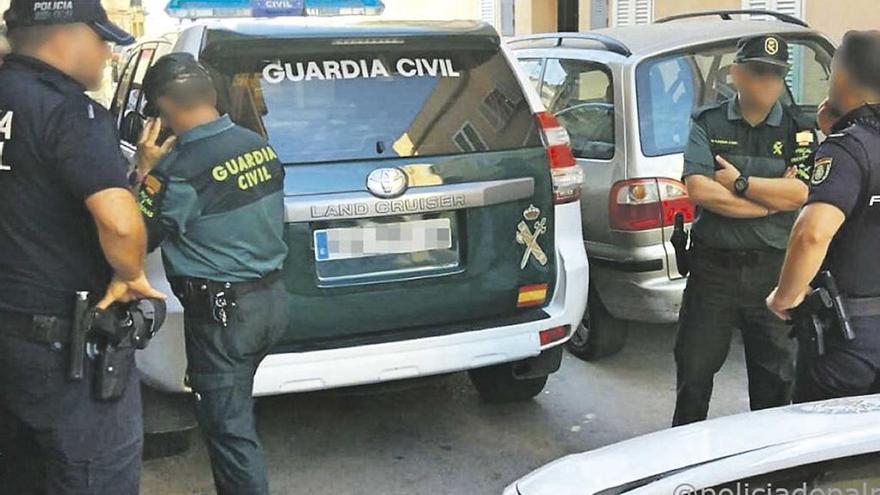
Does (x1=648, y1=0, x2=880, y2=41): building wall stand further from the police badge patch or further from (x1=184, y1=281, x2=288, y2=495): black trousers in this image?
the police badge patch

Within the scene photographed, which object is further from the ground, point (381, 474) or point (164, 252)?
point (164, 252)

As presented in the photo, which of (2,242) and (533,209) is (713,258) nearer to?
(533,209)

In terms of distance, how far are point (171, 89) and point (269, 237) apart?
0.54 metres

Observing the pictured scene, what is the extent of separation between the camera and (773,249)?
361cm

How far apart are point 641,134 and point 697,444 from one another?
2.83m

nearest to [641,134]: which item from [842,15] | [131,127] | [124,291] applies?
[131,127]

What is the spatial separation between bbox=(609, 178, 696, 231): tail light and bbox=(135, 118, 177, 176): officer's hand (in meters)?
2.40

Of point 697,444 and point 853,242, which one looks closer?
point 697,444

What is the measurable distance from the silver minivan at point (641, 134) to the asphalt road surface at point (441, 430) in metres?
0.40

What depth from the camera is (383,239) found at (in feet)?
12.4

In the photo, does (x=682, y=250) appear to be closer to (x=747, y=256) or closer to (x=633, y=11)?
(x=747, y=256)

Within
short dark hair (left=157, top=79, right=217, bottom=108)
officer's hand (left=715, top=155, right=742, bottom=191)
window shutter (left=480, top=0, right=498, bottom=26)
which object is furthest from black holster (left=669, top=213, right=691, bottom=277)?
window shutter (left=480, top=0, right=498, bottom=26)

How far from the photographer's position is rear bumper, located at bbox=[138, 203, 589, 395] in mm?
3684

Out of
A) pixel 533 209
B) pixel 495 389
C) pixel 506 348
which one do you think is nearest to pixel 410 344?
pixel 506 348
